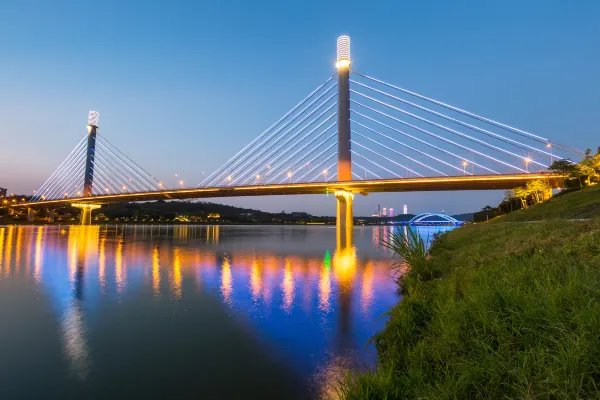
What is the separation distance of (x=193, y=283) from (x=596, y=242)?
10946 mm

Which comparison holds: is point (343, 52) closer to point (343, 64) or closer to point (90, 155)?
point (343, 64)

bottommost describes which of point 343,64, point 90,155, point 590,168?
point 590,168

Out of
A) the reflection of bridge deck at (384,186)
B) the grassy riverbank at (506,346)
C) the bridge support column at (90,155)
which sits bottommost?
the grassy riverbank at (506,346)

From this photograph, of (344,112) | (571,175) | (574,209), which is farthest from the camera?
(344,112)

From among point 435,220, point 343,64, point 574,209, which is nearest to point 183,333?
point 574,209

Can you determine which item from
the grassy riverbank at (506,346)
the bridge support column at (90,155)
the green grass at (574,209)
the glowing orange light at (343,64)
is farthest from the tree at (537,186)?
the bridge support column at (90,155)

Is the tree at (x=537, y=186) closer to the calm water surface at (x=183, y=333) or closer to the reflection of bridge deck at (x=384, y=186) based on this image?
the reflection of bridge deck at (x=384, y=186)

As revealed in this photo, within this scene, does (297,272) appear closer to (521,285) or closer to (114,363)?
(114,363)

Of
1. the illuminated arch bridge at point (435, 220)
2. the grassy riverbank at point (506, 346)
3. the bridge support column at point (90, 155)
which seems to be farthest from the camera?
the illuminated arch bridge at point (435, 220)

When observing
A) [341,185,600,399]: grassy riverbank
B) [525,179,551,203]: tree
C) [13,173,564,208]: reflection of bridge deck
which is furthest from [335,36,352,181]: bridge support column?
[341,185,600,399]: grassy riverbank

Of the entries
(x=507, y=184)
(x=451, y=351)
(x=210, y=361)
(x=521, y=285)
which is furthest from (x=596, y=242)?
(x=507, y=184)

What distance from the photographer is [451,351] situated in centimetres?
371

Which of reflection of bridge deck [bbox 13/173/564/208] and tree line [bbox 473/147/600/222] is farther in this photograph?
reflection of bridge deck [bbox 13/173/564/208]

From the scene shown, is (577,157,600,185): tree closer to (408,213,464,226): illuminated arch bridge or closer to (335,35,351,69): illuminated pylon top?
(335,35,351,69): illuminated pylon top
